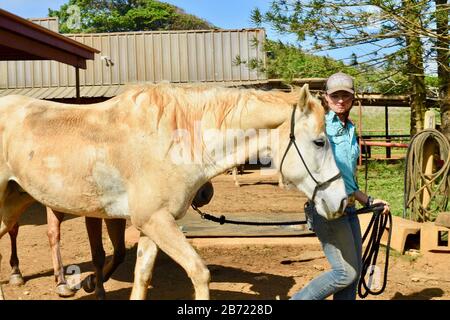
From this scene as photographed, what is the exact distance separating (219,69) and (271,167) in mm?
14735

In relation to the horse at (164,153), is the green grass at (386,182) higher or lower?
lower

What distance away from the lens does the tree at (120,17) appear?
154 ft

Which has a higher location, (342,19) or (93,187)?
(342,19)

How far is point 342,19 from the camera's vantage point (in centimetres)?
892

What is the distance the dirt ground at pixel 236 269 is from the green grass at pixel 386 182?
2777 mm

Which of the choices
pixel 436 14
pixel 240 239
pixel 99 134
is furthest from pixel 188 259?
pixel 436 14

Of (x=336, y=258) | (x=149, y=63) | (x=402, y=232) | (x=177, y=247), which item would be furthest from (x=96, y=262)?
(x=149, y=63)

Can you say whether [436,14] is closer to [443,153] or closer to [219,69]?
[443,153]

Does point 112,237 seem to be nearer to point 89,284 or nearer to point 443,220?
point 89,284

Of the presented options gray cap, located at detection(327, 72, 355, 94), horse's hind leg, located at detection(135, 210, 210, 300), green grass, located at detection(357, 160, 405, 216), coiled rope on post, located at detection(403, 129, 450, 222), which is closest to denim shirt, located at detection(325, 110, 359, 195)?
gray cap, located at detection(327, 72, 355, 94)

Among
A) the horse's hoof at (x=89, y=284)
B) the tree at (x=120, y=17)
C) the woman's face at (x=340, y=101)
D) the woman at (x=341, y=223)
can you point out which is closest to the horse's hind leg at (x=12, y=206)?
the horse's hoof at (x=89, y=284)

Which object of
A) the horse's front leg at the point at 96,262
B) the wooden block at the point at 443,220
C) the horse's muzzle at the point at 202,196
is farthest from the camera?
the wooden block at the point at 443,220

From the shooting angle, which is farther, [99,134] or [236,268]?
[236,268]

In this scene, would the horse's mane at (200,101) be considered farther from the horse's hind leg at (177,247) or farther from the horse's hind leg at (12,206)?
the horse's hind leg at (12,206)
